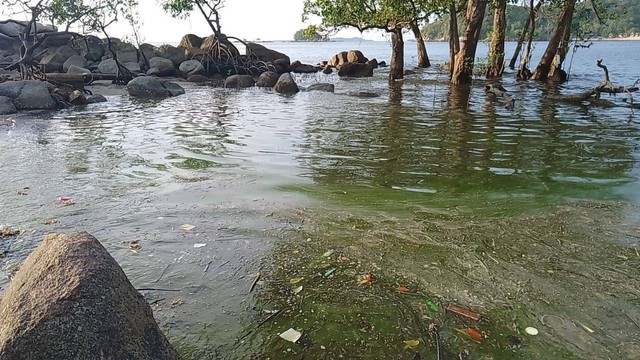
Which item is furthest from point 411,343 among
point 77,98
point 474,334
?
point 77,98

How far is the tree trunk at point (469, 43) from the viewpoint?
18.9 metres

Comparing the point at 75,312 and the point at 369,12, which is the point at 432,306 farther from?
the point at 369,12

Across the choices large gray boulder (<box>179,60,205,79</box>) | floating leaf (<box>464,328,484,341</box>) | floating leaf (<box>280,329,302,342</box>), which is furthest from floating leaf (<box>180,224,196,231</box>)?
large gray boulder (<box>179,60,205,79</box>)

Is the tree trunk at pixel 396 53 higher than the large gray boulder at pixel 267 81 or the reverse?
higher

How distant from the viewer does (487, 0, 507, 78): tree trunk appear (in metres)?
24.2

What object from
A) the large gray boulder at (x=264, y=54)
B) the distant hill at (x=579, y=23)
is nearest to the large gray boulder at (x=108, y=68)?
the large gray boulder at (x=264, y=54)

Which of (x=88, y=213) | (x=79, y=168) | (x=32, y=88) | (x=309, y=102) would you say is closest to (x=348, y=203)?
(x=88, y=213)

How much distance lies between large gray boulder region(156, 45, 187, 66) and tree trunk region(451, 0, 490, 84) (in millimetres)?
17261

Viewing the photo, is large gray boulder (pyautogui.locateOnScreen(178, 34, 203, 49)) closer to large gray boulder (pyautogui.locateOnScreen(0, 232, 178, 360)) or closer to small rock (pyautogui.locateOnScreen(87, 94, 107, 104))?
small rock (pyautogui.locateOnScreen(87, 94, 107, 104))

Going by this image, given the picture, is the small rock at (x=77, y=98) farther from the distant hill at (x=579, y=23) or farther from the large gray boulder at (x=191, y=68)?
the distant hill at (x=579, y=23)

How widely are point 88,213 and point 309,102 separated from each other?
1208 cm

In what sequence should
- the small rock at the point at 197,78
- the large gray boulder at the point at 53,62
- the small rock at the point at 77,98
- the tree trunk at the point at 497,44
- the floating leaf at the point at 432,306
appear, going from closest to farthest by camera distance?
1. the floating leaf at the point at 432,306
2. the small rock at the point at 77,98
3. the tree trunk at the point at 497,44
4. the large gray boulder at the point at 53,62
5. the small rock at the point at 197,78

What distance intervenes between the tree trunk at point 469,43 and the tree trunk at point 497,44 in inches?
→ 173

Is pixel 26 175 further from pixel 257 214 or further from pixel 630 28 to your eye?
pixel 630 28
